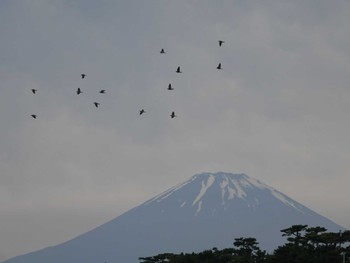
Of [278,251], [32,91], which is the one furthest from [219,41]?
[278,251]

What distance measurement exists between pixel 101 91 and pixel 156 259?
3769 centimetres

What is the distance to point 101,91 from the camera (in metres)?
42.7

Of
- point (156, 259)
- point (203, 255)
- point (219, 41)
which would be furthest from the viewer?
point (156, 259)

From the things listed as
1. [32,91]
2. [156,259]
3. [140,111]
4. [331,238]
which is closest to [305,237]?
[331,238]

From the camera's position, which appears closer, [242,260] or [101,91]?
[101,91]

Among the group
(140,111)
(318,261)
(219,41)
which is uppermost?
(219,41)

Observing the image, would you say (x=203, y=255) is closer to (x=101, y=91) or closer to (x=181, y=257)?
(x=181, y=257)

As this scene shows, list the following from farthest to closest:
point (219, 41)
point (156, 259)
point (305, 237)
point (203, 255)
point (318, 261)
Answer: point (156, 259) < point (203, 255) < point (305, 237) < point (318, 261) < point (219, 41)

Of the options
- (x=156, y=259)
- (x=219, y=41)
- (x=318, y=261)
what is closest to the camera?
(x=219, y=41)

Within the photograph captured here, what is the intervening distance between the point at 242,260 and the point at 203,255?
32.9 feet

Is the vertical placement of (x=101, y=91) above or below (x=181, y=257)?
above

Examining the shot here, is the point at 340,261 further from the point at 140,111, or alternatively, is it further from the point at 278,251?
the point at 140,111

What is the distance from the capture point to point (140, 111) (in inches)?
1710

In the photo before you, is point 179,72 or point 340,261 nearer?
point 179,72
